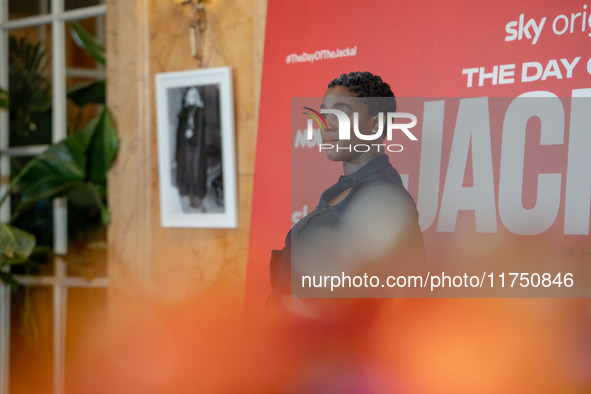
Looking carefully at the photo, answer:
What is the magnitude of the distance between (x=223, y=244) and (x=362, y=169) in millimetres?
1182

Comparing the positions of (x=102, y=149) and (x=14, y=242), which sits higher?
(x=102, y=149)

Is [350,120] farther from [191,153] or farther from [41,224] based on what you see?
[41,224]

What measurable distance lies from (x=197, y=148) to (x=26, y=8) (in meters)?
1.80

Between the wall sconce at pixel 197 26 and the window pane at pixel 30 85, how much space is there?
1346mm

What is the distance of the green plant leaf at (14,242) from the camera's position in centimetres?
324

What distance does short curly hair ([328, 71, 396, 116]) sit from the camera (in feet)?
6.76

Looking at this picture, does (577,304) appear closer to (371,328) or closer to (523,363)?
(523,363)

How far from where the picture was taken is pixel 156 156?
326cm

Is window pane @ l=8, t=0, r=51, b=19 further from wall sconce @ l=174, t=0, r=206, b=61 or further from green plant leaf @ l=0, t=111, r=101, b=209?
wall sconce @ l=174, t=0, r=206, b=61

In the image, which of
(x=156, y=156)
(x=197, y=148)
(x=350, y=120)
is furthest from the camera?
(x=156, y=156)

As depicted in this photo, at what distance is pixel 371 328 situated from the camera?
2230 millimetres

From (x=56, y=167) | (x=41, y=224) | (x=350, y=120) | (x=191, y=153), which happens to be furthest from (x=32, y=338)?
(x=350, y=120)

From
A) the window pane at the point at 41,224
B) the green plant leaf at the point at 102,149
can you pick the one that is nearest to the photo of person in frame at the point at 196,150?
the green plant leaf at the point at 102,149

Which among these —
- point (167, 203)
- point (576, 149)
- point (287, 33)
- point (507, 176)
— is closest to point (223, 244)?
point (167, 203)
